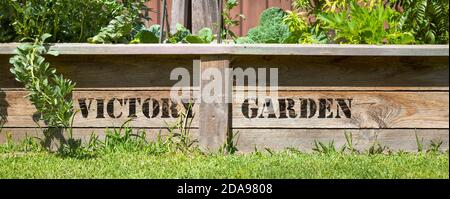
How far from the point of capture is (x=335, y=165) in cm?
352

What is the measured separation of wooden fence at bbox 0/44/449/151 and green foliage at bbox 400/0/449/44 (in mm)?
349

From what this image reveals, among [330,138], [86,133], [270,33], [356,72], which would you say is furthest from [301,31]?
[86,133]

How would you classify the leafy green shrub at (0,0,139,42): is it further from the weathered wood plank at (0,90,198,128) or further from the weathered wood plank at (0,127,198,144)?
the weathered wood plank at (0,127,198,144)

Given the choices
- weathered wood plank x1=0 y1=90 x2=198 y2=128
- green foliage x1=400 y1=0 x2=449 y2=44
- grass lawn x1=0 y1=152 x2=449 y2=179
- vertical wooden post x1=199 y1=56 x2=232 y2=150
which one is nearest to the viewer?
grass lawn x1=0 y1=152 x2=449 y2=179

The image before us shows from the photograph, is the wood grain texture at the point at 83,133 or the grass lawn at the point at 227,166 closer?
the grass lawn at the point at 227,166

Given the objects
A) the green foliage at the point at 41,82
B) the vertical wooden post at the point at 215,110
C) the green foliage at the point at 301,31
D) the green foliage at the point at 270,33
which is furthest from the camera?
the green foliage at the point at 270,33

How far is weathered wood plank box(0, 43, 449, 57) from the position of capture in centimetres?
370

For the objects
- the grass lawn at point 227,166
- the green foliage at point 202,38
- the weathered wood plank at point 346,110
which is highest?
the green foliage at point 202,38

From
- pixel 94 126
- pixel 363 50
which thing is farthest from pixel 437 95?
pixel 94 126

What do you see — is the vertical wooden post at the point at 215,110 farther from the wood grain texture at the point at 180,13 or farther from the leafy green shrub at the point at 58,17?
the wood grain texture at the point at 180,13

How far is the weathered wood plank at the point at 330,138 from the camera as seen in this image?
3881 millimetres

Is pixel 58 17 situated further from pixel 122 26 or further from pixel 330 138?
pixel 330 138

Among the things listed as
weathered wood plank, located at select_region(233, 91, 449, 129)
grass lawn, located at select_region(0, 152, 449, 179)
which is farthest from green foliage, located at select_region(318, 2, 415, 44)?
grass lawn, located at select_region(0, 152, 449, 179)

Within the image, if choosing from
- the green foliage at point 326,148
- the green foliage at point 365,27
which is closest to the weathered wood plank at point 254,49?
the green foliage at point 365,27
